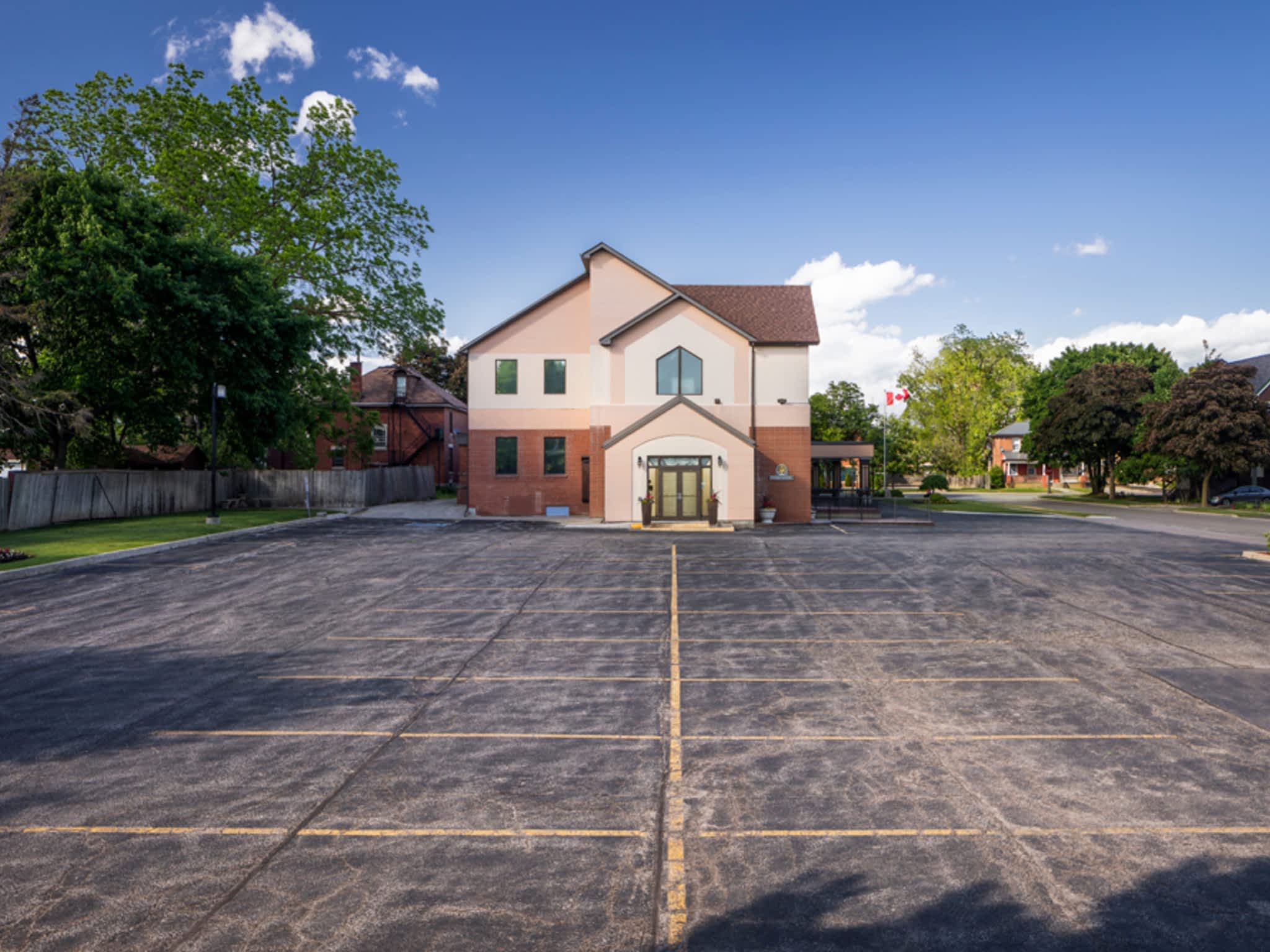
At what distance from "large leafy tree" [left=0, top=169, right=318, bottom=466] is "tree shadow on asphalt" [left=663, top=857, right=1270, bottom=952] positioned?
1181 inches

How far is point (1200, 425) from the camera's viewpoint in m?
47.3

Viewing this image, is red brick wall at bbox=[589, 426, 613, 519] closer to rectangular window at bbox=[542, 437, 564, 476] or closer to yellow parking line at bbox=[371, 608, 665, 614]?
rectangular window at bbox=[542, 437, 564, 476]

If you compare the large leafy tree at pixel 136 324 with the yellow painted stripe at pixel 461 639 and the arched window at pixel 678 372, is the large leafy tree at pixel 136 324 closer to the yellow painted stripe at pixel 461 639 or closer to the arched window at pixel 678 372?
the arched window at pixel 678 372

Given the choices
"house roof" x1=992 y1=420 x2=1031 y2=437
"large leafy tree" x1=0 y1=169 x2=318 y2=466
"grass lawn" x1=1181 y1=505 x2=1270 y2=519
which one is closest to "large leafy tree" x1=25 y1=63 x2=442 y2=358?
"large leafy tree" x1=0 y1=169 x2=318 y2=466

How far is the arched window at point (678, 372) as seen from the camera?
35.7 meters

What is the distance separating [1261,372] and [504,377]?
58686mm

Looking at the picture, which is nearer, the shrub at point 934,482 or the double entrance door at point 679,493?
the double entrance door at point 679,493

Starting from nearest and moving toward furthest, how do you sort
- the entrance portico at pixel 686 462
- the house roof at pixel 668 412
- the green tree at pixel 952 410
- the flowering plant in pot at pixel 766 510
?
the house roof at pixel 668 412, the entrance portico at pixel 686 462, the flowering plant in pot at pixel 766 510, the green tree at pixel 952 410

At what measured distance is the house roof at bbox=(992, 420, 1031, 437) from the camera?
10042 centimetres

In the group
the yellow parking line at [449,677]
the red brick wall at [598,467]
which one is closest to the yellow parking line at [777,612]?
the yellow parking line at [449,677]

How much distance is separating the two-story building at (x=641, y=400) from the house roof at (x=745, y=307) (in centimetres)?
8

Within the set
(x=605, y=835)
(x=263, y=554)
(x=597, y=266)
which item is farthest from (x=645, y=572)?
(x=597, y=266)

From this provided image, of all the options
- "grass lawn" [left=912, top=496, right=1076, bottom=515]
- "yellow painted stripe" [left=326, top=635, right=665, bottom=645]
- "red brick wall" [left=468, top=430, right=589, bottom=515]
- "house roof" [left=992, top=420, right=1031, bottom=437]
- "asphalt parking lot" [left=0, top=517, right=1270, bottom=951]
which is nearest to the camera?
"asphalt parking lot" [left=0, top=517, right=1270, bottom=951]

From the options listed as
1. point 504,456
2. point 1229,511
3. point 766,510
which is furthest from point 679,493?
point 1229,511
